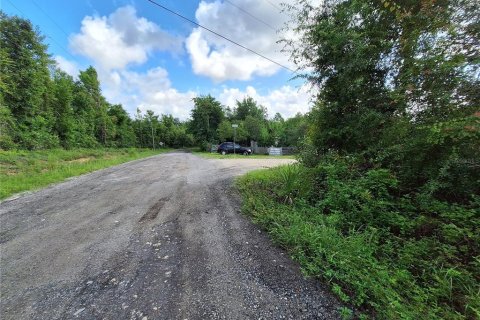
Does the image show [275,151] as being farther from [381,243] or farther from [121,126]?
[121,126]

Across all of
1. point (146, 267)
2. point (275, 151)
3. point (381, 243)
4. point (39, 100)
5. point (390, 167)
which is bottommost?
point (275, 151)

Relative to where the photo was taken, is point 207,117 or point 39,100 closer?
point 39,100

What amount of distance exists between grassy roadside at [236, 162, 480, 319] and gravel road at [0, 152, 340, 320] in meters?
0.29

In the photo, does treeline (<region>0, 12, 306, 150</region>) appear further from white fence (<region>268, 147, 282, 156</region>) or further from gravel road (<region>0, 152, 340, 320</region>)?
gravel road (<region>0, 152, 340, 320</region>)

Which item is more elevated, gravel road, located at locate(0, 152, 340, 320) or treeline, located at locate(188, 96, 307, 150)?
treeline, located at locate(188, 96, 307, 150)

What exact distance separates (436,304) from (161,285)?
250 cm

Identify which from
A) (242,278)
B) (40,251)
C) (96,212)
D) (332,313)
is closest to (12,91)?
(96,212)

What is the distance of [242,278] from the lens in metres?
2.30

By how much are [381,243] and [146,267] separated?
2.97 meters

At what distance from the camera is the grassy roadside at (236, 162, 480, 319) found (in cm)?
196

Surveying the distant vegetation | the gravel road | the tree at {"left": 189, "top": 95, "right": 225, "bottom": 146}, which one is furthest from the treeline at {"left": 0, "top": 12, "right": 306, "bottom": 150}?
the gravel road

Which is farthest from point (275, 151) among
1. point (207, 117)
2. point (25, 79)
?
point (25, 79)

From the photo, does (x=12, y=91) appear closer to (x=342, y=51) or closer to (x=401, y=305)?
(x=342, y=51)

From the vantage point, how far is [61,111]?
19.1 m
